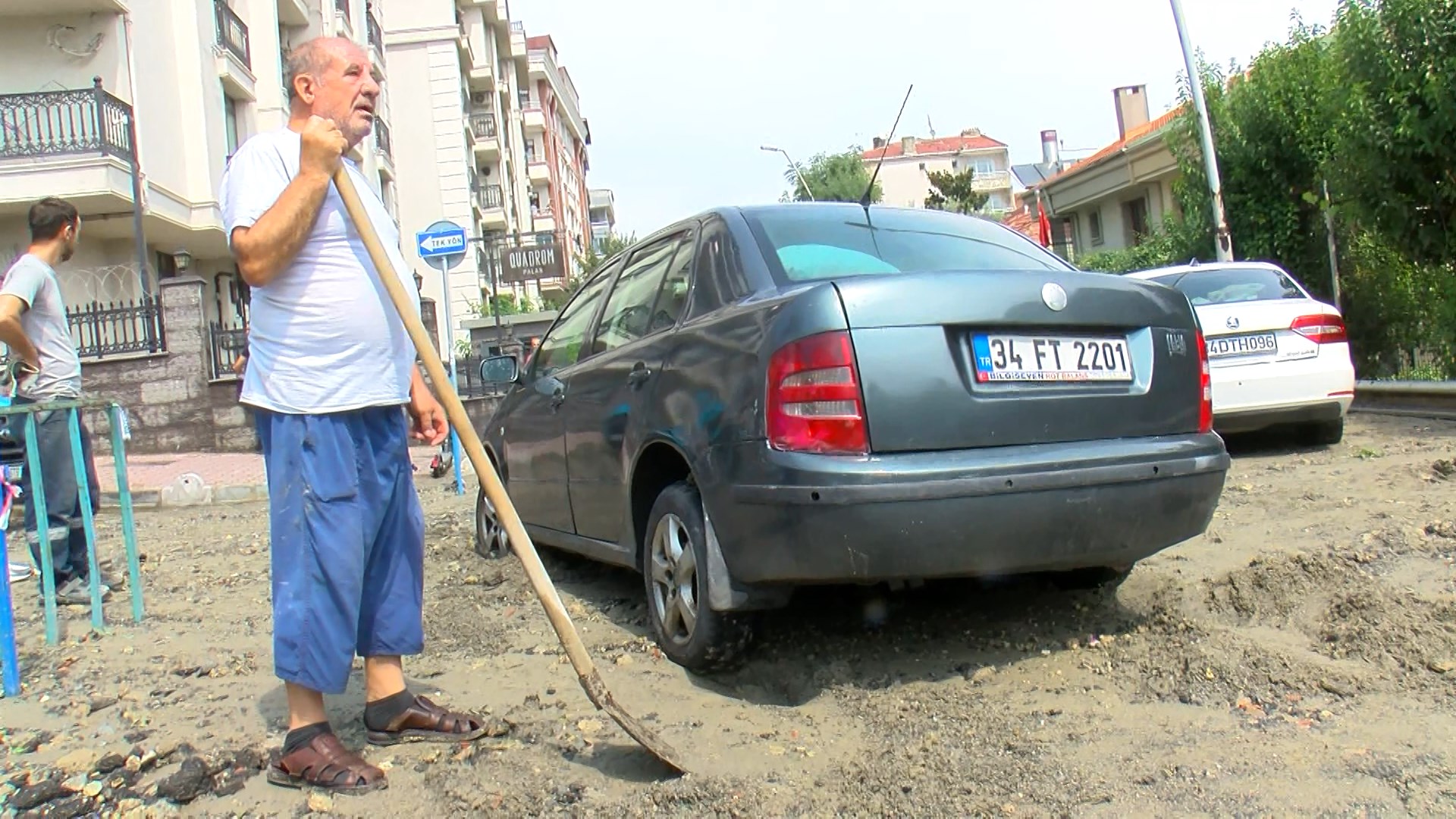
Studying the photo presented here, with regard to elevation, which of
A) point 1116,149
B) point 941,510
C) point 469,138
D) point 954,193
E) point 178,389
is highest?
point 469,138

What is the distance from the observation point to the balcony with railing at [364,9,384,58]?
102 ft

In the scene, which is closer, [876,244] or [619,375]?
[876,244]

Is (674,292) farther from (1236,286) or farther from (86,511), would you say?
(1236,286)

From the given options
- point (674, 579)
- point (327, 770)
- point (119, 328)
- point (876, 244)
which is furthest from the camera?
point (119, 328)

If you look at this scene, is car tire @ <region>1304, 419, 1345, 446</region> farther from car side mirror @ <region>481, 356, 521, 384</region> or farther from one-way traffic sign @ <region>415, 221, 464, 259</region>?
one-way traffic sign @ <region>415, 221, 464, 259</region>

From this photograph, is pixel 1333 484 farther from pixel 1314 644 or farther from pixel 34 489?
pixel 34 489

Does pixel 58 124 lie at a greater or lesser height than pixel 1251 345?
greater

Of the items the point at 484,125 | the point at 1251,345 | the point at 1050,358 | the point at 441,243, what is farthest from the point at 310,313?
the point at 484,125

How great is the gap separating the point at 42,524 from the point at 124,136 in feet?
50.3

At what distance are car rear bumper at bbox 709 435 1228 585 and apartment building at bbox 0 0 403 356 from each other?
14.5 metres

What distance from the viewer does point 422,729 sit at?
3.17 meters

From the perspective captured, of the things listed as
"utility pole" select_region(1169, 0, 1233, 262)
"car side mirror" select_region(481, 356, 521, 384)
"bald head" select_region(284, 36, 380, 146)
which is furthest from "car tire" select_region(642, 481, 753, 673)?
"utility pole" select_region(1169, 0, 1233, 262)

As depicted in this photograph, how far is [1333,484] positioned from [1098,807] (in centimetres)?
467

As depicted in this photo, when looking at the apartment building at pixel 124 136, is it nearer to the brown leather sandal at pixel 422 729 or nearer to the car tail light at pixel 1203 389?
the brown leather sandal at pixel 422 729
